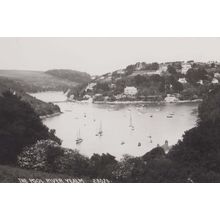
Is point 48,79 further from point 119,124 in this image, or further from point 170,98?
point 170,98

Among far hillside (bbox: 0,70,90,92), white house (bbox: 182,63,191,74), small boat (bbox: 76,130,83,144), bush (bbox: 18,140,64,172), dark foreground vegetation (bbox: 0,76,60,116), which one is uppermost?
white house (bbox: 182,63,191,74)

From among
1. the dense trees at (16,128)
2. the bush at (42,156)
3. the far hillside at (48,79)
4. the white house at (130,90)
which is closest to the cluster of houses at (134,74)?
the white house at (130,90)

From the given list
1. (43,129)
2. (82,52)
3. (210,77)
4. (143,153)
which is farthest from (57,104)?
(210,77)

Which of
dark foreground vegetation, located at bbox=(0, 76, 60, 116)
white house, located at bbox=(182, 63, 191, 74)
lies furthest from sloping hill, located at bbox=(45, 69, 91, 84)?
white house, located at bbox=(182, 63, 191, 74)

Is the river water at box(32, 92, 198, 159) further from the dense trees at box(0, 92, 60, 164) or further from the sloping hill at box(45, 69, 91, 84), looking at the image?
the sloping hill at box(45, 69, 91, 84)

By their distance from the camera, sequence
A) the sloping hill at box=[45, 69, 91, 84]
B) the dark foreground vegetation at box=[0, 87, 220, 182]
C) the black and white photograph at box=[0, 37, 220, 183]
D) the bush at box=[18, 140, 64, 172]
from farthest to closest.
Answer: the sloping hill at box=[45, 69, 91, 84] → the bush at box=[18, 140, 64, 172] → the black and white photograph at box=[0, 37, 220, 183] → the dark foreground vegetation at box=[0, 87, 220, 182]

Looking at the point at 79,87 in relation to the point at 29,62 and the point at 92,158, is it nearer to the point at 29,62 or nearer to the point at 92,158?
the point at 29,62
